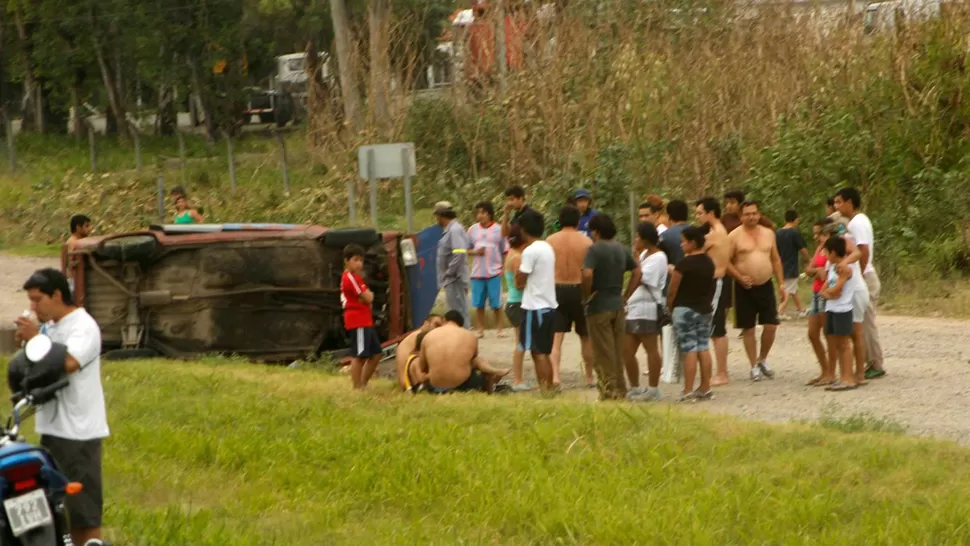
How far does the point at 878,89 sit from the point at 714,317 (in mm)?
10404

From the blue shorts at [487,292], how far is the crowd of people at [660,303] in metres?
3.14

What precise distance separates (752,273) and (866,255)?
102 centimetres

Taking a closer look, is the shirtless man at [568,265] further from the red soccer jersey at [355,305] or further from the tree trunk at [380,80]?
the tree trunk at [380,80]

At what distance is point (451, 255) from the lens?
57.8 feet

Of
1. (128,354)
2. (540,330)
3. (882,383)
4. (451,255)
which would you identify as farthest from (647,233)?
(128,354)

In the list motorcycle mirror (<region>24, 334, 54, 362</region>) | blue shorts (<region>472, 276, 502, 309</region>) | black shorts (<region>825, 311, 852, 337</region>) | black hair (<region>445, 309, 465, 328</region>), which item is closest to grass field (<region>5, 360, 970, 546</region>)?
black hair (<region>445, 309, 465, 328</region>)

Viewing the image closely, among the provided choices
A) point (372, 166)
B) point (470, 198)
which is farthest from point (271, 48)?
→ point (372, 166)

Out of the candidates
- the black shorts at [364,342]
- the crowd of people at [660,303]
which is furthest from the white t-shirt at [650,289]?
the black shorts at [364,342]

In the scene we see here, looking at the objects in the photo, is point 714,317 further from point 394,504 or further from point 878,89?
point 878,89

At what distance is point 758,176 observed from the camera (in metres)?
22.7

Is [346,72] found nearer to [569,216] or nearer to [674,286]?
[569,216]

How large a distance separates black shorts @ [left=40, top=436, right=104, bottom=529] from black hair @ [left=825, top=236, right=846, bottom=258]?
24.3ft

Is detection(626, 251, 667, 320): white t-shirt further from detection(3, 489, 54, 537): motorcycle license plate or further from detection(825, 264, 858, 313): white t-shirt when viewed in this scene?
detection(3, 489, 54, 537): motorcycle license plate

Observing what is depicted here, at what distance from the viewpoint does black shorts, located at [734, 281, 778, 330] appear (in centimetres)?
1409
